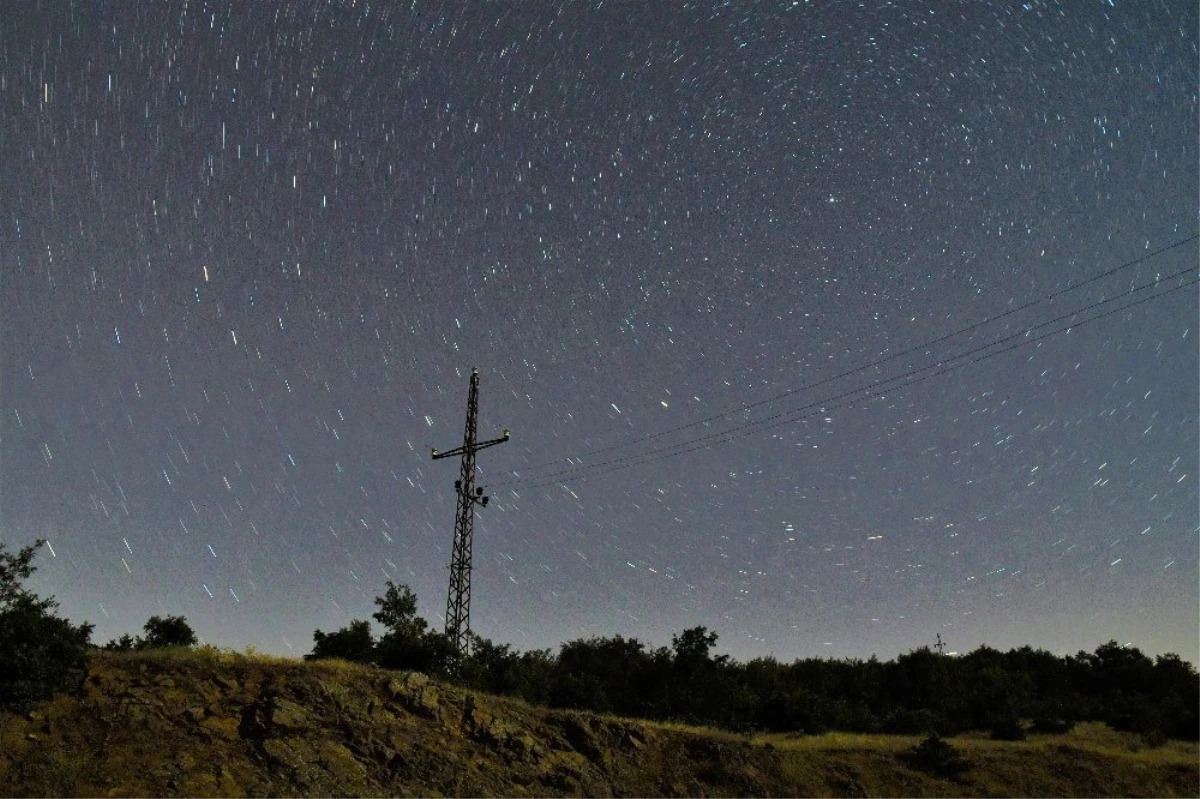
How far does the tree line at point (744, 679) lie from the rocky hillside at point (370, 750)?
1765 millimetres

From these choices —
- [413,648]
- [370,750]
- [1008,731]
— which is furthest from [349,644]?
[1008,731]

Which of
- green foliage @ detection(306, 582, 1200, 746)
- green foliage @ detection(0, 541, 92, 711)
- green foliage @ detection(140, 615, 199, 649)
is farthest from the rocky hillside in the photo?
green foliage @ detection(140, 615, 199, 649)

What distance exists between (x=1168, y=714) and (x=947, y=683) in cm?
1397

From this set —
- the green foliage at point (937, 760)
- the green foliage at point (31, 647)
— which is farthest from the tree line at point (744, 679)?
the green foliage at point (937, 760)

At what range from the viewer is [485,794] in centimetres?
2006

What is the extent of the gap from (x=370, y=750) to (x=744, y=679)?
3278 cm

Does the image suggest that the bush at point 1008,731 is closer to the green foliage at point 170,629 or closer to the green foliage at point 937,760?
the green foliage at point 937,760

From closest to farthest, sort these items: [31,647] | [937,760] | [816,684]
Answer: [31,647] < [937,760] < [816,684]

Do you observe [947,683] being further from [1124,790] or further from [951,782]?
[951,782]

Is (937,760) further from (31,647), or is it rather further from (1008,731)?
(31,647)

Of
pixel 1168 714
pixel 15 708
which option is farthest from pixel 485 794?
pixel 1168 714

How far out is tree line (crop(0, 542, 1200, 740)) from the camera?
20109 mm

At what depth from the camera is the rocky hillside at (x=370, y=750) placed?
55.9 ft

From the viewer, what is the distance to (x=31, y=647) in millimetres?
18562
